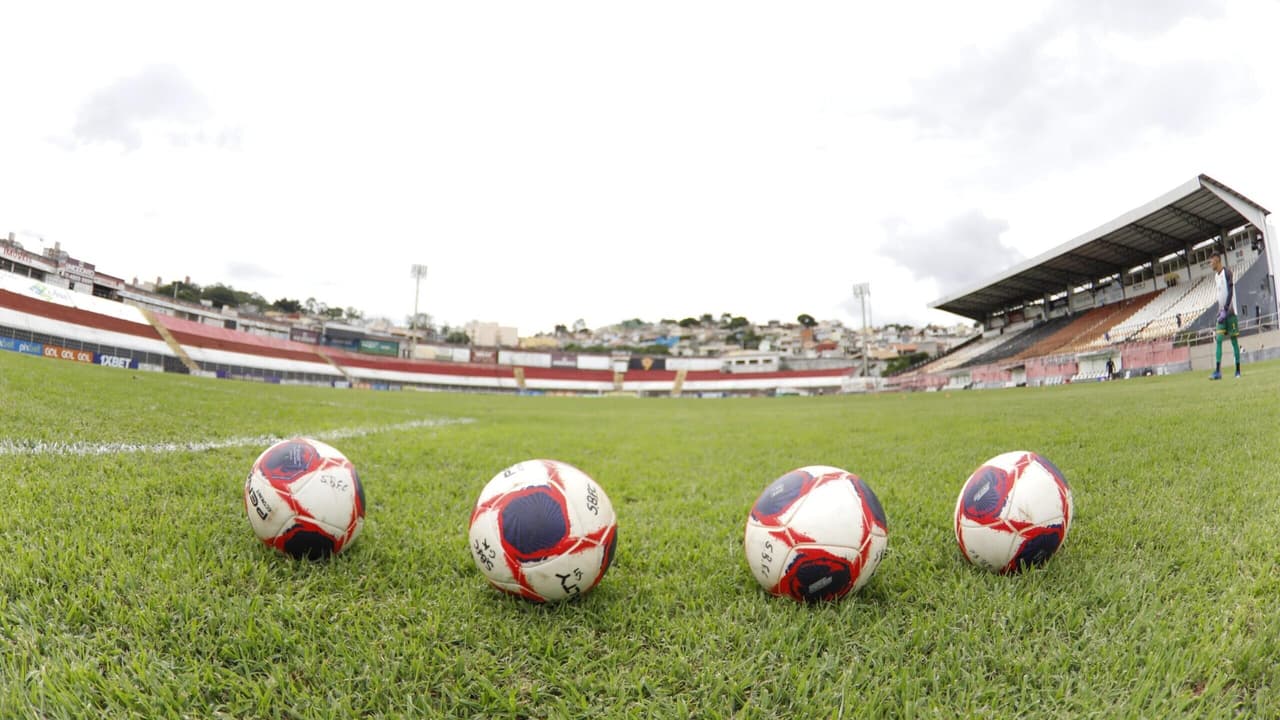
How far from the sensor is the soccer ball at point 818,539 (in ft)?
7.14

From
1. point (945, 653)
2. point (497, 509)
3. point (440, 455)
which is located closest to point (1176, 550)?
point (945, 653)

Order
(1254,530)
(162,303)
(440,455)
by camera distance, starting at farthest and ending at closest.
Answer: (162,303), (440,455), (1254,530)

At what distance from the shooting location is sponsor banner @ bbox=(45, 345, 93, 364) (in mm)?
29328

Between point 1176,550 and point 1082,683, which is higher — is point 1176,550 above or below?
above

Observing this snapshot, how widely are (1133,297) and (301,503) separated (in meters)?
44.6

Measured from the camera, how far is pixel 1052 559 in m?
2.56

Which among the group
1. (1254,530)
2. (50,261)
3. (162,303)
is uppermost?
(50,261)

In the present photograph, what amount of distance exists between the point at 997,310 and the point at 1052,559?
52.7 metres

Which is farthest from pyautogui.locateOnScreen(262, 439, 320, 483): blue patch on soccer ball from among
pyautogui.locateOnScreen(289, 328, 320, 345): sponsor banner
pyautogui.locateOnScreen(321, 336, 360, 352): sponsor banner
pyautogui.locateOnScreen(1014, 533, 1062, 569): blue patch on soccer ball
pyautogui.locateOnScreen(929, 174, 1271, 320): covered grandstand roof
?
pyautogui.locateOnScreen(321, 336, 360, 352): sponsor banner

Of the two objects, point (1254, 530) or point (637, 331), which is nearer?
point (1254, 530)

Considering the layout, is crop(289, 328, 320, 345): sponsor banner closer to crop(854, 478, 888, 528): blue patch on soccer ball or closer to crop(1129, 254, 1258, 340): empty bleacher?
crop(854, 478, 888, 528): blue patch on soccer ball

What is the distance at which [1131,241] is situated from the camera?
2994cm

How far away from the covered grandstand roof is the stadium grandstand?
0.06m

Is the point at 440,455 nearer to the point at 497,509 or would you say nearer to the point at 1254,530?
the point at 497,509
